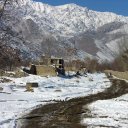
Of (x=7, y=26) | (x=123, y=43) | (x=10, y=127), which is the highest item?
(x=123, y=43)

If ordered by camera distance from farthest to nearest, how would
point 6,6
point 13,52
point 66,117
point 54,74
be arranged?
point 54,74
point 66,117
point 6,6
point 13,52

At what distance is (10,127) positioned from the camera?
20500 millimetres

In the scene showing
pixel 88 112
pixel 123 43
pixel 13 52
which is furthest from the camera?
pixel 123 43

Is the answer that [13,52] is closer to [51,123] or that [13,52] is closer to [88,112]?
[51,123]

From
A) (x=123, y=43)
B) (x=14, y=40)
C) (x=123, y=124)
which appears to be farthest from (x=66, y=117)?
(x=123, y=43)

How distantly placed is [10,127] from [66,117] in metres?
5.15

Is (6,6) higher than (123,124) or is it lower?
higher

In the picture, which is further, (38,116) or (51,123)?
(38,116)

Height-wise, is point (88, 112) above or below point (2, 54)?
below

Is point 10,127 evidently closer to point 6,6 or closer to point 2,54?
point 2,54

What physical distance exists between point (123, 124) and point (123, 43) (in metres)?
127

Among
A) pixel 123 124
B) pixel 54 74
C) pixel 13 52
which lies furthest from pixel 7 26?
pixel 54 74

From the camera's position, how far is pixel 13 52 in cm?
2008

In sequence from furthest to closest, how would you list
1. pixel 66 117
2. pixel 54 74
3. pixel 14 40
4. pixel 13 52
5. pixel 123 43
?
pixel 123 43 → pixel 54 74 → pixel 66 117 → pixel 14 40 → pixel 13 52
